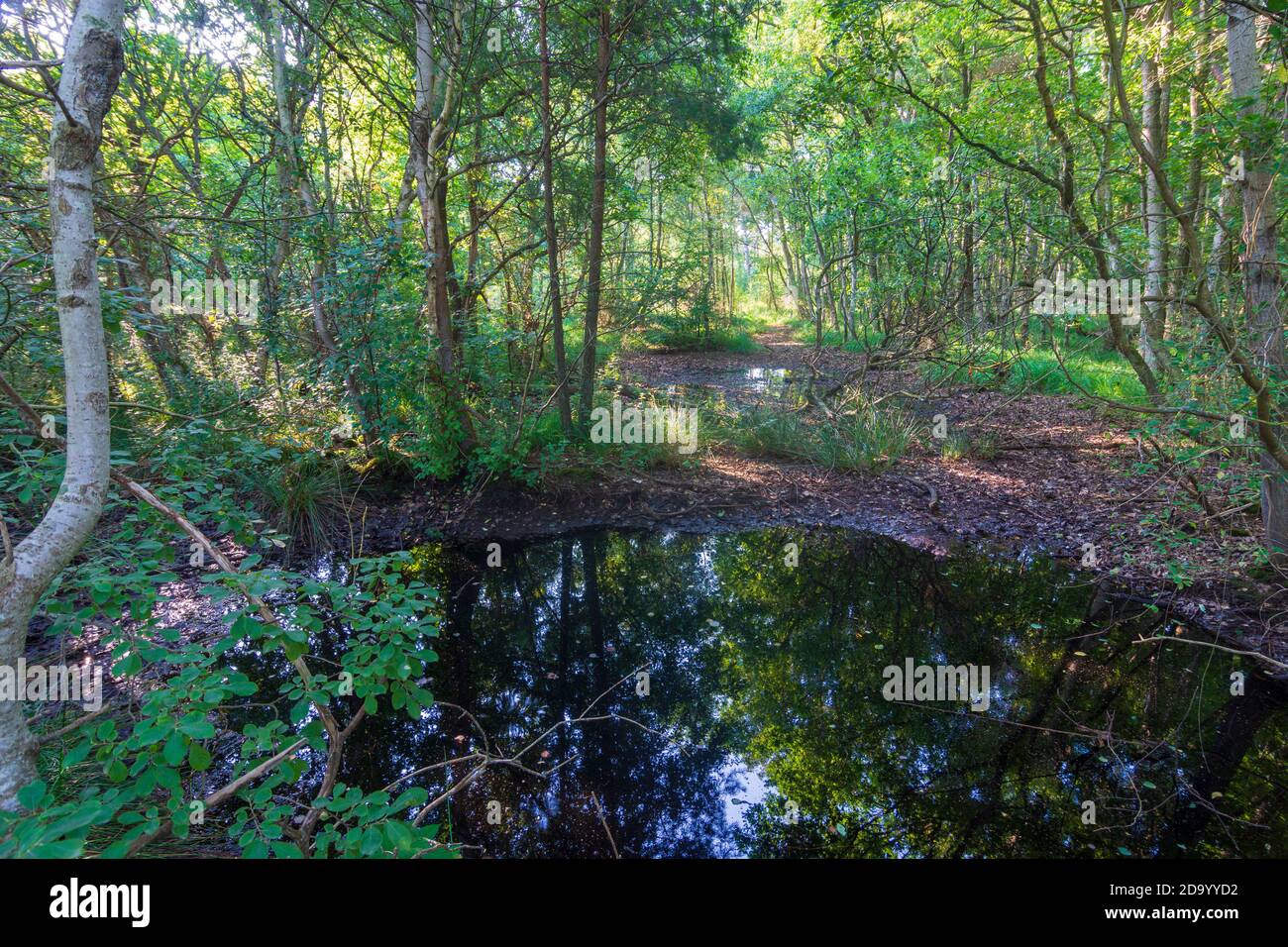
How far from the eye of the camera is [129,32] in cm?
520

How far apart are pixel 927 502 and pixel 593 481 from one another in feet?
12.0

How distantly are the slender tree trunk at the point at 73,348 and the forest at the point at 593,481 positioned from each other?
12mm

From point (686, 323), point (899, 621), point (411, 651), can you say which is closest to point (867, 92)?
point (899, 621)

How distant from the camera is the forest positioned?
218cm

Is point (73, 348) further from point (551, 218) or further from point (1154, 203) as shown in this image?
point (1154, 203)

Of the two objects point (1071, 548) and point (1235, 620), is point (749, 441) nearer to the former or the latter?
point (1071, 548)

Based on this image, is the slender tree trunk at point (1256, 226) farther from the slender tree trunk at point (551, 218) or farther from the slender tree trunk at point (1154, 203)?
the slender tree trunk at point (551, 218)

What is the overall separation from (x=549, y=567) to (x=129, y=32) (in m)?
5.83

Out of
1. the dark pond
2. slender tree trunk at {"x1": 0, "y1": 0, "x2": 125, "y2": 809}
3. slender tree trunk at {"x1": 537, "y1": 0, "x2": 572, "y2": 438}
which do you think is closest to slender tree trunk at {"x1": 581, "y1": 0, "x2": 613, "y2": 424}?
slender tree trunk at {"x1": 537, "y1": 0, "x2": 572, "y2": 438}

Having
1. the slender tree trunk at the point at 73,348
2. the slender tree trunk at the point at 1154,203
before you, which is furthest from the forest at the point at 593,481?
the slender tree trunk at the point at 1154,203

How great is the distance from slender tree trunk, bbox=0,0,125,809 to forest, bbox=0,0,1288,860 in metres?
0.01

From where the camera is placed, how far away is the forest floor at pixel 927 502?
5.11m

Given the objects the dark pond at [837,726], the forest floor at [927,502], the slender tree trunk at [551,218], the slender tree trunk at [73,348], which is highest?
the slender tree trunk at [551,218]

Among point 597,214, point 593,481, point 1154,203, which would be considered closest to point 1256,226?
point 1154,203
